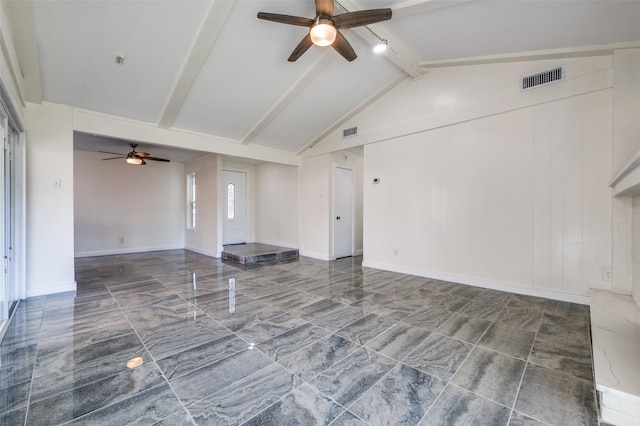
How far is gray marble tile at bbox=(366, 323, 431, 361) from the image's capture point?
7.38 ft

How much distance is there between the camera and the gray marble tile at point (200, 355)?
79.0 inches

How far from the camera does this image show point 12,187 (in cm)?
330

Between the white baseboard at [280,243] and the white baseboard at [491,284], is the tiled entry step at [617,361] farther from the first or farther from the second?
the white baseboard at [280,243]

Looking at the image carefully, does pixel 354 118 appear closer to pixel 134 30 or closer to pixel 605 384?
pixel 134 30

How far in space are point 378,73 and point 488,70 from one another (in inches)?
63.8

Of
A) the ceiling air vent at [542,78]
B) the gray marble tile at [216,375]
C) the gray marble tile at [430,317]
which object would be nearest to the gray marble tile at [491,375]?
the gray marble tile at [430,317]

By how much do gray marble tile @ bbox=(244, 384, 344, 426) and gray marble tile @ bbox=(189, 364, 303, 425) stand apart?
0.17 ft

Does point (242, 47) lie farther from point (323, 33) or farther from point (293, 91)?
point (323, 33)

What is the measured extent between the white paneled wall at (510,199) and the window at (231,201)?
471 centimetres

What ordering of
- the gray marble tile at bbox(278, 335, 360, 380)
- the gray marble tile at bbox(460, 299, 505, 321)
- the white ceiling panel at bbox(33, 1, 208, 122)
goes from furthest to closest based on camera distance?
the gray marble tile at bbox(460, 299, 505, 321) < the white ceiling panel at bbox(33, 1, 208, 122) < the gray marble tile at bbox(278, 335, 360, 380)

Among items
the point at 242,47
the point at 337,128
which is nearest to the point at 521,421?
the point at 242,47

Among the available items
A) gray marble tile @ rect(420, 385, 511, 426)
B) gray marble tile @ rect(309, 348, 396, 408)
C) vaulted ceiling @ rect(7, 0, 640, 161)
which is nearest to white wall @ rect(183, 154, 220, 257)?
vaulted ceiling @ rect(7, 0, 640, 161)

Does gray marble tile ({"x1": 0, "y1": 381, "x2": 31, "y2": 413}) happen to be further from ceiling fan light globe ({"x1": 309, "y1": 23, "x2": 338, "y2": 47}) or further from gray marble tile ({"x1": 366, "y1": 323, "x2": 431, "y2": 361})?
ceiling fan light globe ({"x1": 309, "y1": 23, "x2": 338, "y2": 47})

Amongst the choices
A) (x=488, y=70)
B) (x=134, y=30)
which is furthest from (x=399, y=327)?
(x=134, y=30)
